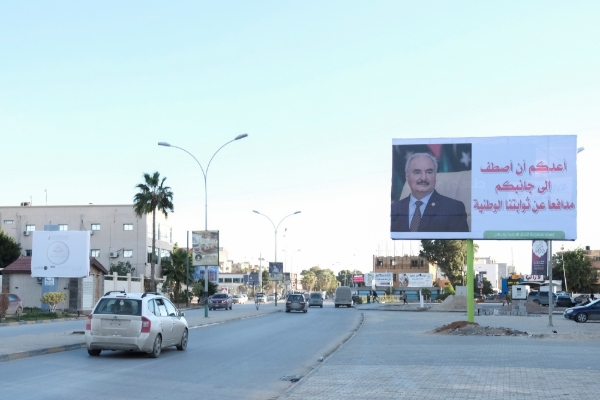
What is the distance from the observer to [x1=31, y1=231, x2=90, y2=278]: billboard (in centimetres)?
4728

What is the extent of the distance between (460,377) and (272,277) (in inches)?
2709

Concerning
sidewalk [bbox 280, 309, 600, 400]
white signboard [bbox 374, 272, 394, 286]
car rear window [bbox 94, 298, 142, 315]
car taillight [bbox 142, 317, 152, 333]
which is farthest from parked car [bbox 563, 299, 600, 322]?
white signboard [bbox 374, 272, 394, 286]

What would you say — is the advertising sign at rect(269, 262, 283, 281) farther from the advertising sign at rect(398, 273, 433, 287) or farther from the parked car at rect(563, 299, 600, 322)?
the parked car at rect(563, 299, 600, 322)

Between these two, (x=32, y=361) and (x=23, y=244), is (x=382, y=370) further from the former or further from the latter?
(x=23, y=244)

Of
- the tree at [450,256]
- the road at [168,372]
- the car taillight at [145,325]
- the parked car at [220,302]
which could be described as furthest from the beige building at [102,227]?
the car taillight at [145,325]

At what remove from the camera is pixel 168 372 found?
47.2 ft

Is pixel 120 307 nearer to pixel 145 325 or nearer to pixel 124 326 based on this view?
pixel 124 326

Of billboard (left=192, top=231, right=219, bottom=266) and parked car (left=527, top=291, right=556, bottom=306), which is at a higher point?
billboard (left=192, top=231, right=219, bottom=266)

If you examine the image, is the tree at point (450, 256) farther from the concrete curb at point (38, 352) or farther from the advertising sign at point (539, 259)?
the concrete curb at point (38, 352)

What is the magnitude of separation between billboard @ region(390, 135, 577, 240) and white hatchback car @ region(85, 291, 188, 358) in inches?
619

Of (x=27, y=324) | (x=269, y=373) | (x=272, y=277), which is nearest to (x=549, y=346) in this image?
(x=269, y=373)

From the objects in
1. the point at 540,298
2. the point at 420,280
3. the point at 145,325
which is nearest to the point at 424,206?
the point at 145,325

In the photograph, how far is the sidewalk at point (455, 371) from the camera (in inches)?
446

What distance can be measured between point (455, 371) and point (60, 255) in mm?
38314
